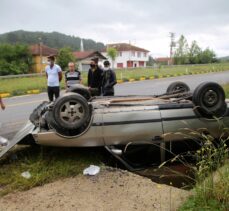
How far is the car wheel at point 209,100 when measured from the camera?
15.5 ft

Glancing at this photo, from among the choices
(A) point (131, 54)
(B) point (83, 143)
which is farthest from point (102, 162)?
(A) point (131, 54)

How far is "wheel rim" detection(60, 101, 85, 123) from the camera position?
4500 mm

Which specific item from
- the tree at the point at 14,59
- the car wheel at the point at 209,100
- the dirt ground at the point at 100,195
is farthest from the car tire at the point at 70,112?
the tree at the point at 14,59

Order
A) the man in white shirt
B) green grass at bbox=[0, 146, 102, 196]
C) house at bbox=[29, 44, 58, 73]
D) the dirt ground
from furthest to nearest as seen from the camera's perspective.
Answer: house at bbox=[29, 44, 58, 73] < the man in white shirt < green grass at bbox=[0, 146, 102, 196] < the dirt ground

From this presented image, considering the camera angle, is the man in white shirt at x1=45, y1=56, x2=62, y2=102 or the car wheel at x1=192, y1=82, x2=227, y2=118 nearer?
the car wheel at x1=192, y1=82, x2=227, y2=118

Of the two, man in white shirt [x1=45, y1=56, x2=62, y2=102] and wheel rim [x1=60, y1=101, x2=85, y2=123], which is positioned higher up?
man in white shirt [x1=45, y1=56, x2=62, y2=102]

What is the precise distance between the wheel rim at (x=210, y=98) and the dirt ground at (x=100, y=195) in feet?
4.76

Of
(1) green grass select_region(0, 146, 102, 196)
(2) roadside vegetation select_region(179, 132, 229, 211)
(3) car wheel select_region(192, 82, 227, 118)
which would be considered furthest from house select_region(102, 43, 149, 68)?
(2) roadside vegetation select_region(179, 132, 229, 211)

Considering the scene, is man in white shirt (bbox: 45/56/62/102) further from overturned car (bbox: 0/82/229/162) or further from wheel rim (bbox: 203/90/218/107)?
wheel rim (bbox: 203/90/218/107)

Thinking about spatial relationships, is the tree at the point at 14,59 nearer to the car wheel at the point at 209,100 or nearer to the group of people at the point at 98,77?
the group of people at the point at 98,77

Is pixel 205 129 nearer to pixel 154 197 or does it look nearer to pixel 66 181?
pixel 154 197

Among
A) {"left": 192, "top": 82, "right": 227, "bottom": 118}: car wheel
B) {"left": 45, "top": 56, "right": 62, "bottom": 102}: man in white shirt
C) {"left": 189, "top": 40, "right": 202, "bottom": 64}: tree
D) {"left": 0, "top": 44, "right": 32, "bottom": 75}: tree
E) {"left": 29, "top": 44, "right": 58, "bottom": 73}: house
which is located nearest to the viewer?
{"left": 192, "top": 82, "right": 227, "bottom": 118}: car wheel

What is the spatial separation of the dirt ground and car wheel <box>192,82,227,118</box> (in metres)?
1.34

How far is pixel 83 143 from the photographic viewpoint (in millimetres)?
4559
